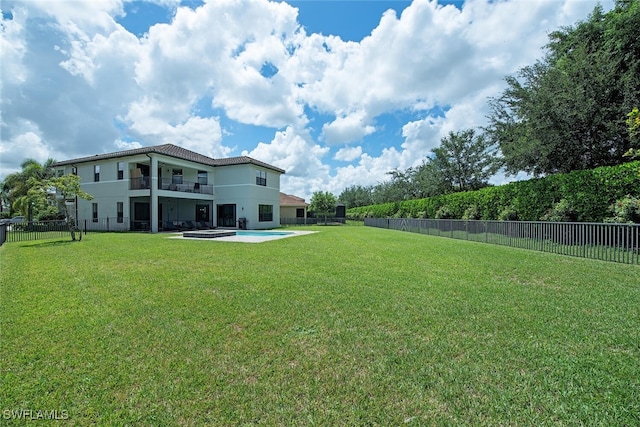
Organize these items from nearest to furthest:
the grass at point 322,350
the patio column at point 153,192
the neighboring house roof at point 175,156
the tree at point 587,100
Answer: the grass at point 322,350 → the tree at point 587,100 → the patio column at point 153,192 → the neighboring house roof at point 175,156

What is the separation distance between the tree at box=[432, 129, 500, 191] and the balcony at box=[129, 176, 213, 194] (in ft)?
73.3

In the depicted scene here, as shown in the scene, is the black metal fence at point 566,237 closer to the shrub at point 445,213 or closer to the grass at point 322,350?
the grass at point 322,350

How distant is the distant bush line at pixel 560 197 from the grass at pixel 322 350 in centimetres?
577

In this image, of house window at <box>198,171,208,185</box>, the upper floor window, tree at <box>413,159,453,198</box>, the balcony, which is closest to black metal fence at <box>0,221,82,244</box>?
the balcony

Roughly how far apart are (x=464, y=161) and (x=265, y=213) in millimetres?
19867

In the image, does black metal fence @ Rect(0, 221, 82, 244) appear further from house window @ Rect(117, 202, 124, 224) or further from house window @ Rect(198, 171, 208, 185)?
house window @ Rect(198, 171, 208, 185)

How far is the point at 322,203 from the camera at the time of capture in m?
41.2

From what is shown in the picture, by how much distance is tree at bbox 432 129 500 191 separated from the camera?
90.2ft

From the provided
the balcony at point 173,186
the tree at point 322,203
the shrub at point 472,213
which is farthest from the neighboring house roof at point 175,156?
the shrub at point 472,213

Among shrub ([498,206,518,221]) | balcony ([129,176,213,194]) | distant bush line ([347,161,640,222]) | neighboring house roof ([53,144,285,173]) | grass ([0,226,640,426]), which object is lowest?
grass ([0,226,640,426])

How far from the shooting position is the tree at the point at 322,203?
41.2 meters

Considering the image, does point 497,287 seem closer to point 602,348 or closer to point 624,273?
point 602,348

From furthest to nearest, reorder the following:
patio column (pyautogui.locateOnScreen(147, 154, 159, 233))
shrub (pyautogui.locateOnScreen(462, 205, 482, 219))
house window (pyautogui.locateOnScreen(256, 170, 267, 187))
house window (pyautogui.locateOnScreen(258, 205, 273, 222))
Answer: house window (pyautogui.locateOnScreen(258, 205, 273, 222)) → house window (pyautogui.locateOnScreen(256, 170, 267, 187)) → patio column (pyautogui.locateOnScreen(147, 154, 159, 233)) → shrub (pyautogui.locateOnScreen(462, 205, 482, 219))

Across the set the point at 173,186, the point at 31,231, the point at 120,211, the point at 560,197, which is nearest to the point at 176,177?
A: the point at 173,186
